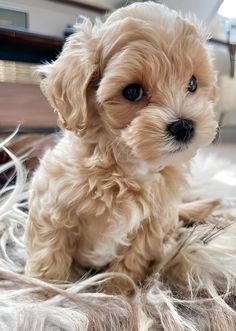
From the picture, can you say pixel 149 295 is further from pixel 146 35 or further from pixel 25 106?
pixel 25 106

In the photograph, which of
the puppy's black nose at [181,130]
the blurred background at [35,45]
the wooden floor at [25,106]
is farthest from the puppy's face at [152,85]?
the wooden floor at [25,106]

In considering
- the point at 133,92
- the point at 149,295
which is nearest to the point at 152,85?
the point at 133,92

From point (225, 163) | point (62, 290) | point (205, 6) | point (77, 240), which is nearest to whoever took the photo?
point (62, 290)

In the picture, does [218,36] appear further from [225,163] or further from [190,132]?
[190,132]

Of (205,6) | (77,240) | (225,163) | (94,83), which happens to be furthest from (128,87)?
(225,163)

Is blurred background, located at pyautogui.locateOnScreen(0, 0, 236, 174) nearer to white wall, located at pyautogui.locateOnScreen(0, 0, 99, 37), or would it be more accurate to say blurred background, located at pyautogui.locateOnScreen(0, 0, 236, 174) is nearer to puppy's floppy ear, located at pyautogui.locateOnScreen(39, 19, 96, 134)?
white wall, located at pyautogui.locateOnScreen(0, 0, 99, 37)

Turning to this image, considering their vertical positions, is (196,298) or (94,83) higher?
(94,83)
